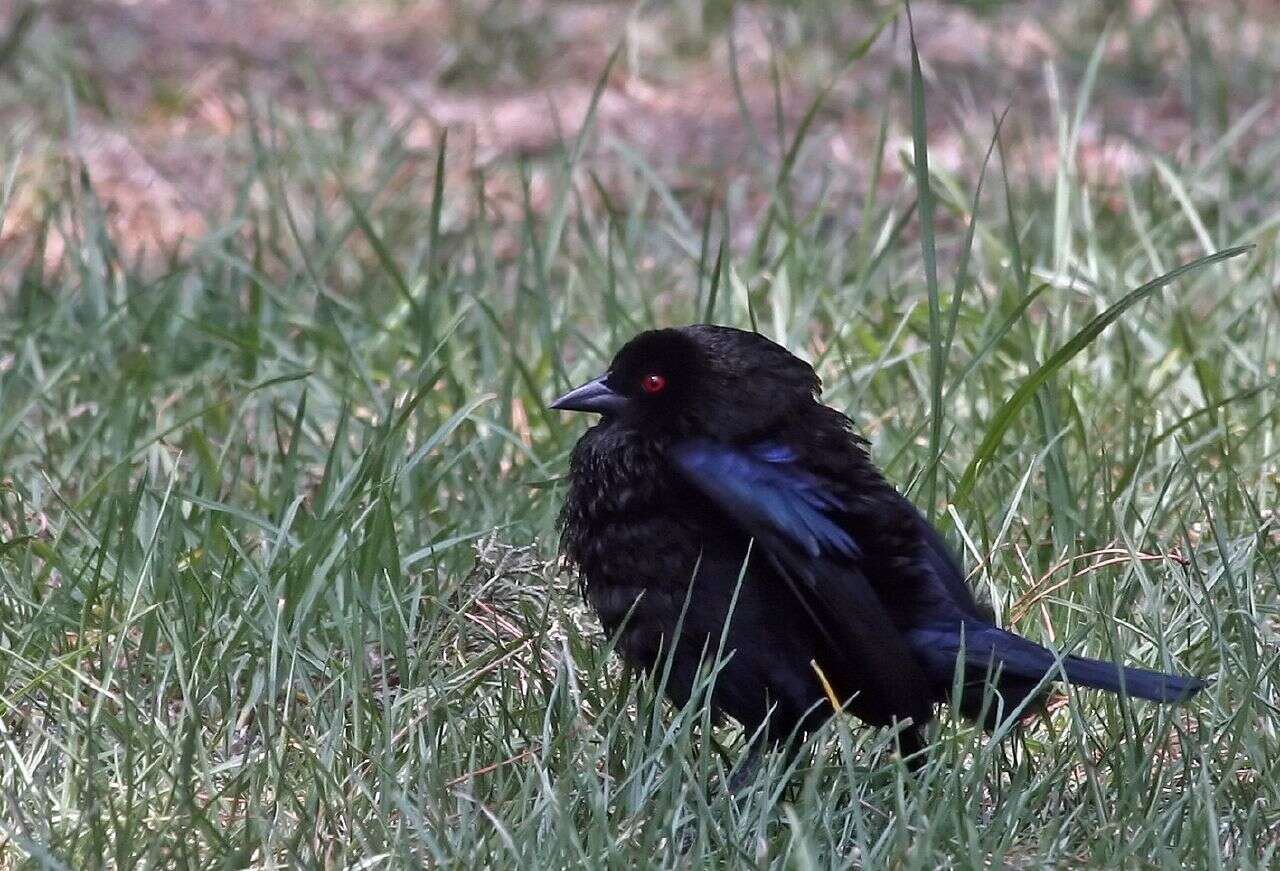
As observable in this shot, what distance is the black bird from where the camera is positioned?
3.11 meters

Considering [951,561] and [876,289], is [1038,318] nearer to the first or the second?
[876,289]

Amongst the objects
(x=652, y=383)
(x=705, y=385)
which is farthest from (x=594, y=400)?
(x=705, y=385)

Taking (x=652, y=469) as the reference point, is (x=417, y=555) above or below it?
below

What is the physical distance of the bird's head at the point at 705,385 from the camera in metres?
3.28

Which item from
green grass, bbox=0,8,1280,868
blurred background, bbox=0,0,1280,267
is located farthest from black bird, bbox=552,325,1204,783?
blurred background, bbox=0,0,1280,267

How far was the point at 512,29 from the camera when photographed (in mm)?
7797

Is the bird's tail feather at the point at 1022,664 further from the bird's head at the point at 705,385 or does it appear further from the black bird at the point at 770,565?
the bird's head at the point at 705,385

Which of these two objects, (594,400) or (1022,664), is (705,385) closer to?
(594,400)

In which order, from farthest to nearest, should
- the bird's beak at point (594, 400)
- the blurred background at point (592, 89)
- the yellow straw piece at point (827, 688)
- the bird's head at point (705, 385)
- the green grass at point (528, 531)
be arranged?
the blurred background at point (592, 89) < the bird's beak at point (594, 400) < the bird's head at point (705, 385) < the yellow straw piece at point (827, 688) < the green grass at point (528, 531)

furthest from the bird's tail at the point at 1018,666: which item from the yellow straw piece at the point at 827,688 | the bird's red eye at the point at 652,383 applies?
the bird's red eye at the point at 652,383

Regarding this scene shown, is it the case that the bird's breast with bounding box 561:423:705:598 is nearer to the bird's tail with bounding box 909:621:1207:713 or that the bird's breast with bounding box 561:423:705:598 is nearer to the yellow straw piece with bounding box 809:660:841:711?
the yellow straw piece with bounding box 809:660:841:711

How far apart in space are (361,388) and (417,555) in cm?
111

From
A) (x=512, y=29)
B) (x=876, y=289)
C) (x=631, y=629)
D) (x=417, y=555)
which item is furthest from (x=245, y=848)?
(x=512, y=29)

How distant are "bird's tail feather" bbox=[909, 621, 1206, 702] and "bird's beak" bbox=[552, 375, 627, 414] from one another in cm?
64
